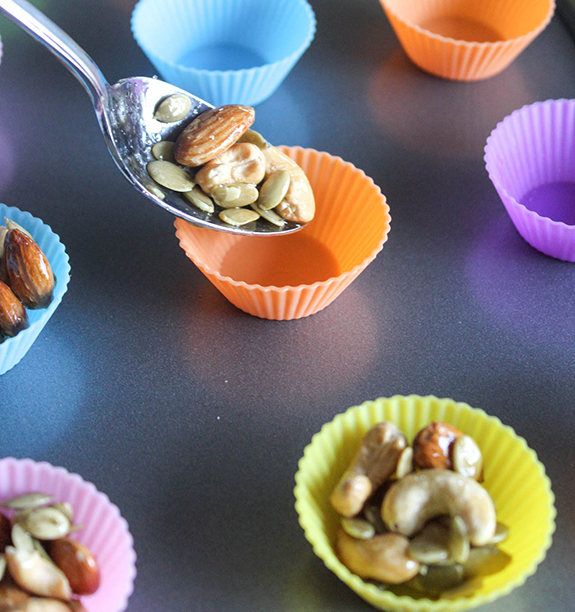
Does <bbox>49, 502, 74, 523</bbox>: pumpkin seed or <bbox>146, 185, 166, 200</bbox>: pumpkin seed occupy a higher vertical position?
<bbox>146, 185, 166, 200</bbox>: pumpkin seed

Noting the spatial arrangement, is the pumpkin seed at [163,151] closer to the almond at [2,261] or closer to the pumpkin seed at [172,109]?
the pumpkin seed at [172,109]

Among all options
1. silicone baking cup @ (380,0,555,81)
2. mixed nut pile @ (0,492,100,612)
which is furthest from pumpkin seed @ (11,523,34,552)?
silicone baking cup @ (380,0,555,81)

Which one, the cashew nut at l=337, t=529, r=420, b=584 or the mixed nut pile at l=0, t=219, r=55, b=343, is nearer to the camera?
the cashew nut at l=337, t=529, r=420, b=584

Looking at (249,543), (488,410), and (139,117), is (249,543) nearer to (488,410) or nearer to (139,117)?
(488,410)

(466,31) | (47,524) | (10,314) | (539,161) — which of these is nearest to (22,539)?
(47,524)

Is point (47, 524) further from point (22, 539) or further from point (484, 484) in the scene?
point (484, 484)

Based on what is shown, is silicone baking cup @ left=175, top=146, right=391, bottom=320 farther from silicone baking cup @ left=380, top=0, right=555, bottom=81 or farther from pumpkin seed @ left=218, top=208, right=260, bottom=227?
silicone baking cup @ left=380, top=0, right=555, bottom=81

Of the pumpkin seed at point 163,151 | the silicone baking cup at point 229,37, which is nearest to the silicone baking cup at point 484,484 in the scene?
the pumpkin seed at point 163,151
